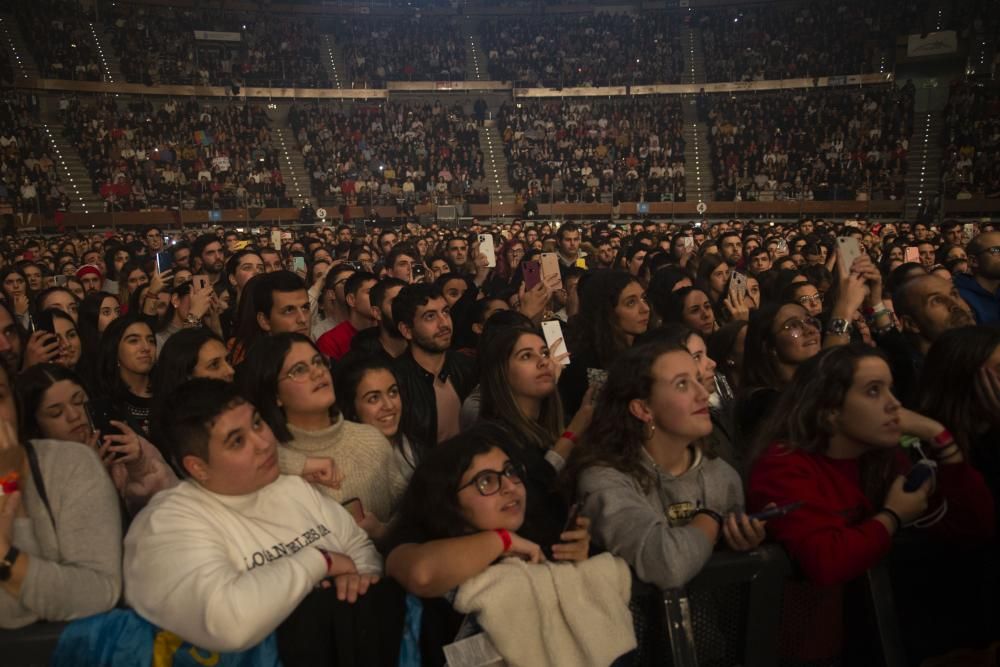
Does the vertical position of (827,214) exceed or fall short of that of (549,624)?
it falls short

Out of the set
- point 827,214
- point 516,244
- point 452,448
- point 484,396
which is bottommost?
point 827,214

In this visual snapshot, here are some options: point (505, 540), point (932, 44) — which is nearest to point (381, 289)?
point (505, 540)

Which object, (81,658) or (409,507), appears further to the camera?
(409,507)

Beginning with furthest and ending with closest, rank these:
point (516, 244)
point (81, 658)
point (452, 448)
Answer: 1. point (516, 244)
2. point (452, 448)
3. point (81, 658)

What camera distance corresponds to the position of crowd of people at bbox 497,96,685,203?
30109 millimetres

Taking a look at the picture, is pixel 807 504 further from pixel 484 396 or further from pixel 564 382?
pixel 564 382

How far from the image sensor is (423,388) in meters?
4.69

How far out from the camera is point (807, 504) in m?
2.65

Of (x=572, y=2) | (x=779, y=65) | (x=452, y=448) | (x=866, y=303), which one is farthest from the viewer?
(x=572, y=2)

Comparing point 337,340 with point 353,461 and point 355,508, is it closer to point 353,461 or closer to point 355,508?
point 353,461

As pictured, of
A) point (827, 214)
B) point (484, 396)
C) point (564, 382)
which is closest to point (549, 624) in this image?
point (484, 396)

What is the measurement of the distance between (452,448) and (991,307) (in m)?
4.83

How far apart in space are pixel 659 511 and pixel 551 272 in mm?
3922

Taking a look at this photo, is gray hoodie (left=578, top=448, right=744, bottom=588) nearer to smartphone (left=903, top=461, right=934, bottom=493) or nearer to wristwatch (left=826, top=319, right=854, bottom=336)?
smartphone (left=903, top=461, right=934, bottom=493)
